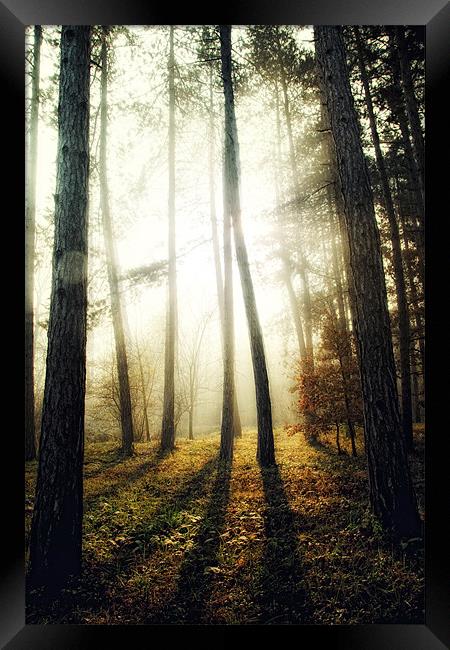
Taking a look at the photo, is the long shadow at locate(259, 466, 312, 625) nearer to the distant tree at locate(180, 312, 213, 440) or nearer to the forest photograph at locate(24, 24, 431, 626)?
the forest photograph at locate(24, 24, 431, 626)

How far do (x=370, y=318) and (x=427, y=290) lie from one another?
68 centimetres

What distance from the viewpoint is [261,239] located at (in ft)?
25.2

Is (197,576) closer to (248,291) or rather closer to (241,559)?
(241,559)

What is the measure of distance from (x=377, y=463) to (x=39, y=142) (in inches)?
309

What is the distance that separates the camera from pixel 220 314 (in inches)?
381

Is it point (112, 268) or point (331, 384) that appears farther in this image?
point (112, 268)

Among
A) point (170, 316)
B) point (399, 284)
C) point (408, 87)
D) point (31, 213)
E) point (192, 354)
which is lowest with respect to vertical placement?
point (192, 354)

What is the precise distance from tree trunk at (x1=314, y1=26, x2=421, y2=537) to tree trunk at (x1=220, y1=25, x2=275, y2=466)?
8.31 ft

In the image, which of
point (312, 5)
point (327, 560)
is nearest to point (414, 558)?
point (327, 560)

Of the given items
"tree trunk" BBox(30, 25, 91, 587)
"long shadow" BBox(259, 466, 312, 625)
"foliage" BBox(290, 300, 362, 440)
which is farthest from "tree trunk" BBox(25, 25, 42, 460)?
"foliage" BBox(290, 300, 362, 440)

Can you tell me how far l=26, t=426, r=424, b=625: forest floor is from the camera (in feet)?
9.45

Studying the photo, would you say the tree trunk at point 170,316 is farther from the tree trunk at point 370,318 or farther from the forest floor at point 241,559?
the tree trunk at point 370,318

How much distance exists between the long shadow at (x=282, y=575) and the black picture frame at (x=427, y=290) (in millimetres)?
108

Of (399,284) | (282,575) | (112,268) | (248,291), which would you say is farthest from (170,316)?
(282,575)
